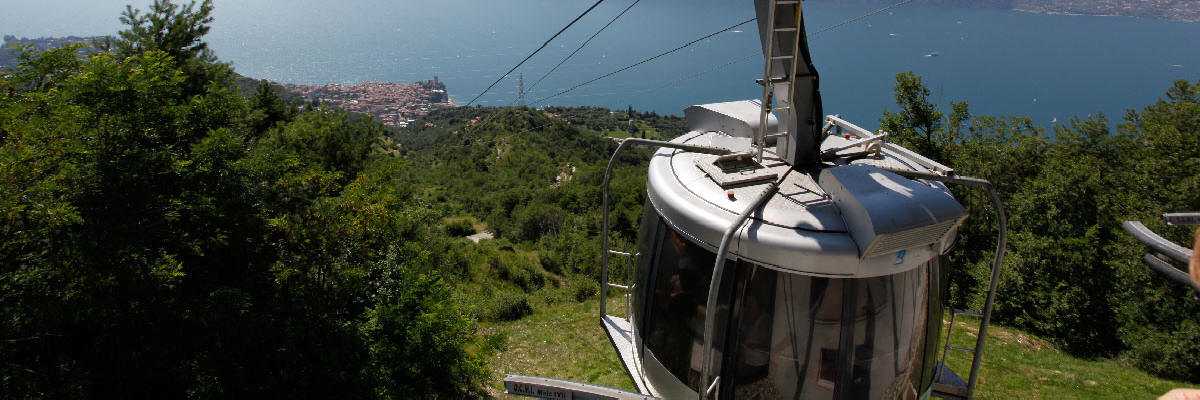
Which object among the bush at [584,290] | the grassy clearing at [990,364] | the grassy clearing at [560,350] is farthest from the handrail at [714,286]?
the bush at [584,290]

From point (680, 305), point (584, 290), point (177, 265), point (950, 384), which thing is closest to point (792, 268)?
point (680, 305)

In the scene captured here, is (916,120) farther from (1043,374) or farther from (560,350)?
(560,350)

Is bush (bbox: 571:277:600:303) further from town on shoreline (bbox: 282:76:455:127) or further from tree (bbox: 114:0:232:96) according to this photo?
town on shoreline (bbox: 282:76:455:127)

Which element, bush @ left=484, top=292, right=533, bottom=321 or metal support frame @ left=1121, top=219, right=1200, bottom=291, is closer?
metal support frame @ left=1121, top=219, right=1200, bottom=291

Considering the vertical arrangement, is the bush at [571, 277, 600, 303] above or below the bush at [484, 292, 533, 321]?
below

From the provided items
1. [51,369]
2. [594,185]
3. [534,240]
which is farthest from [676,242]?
[594,185]

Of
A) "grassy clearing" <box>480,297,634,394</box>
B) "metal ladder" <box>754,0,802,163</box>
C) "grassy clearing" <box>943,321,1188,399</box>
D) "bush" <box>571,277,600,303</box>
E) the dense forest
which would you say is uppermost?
"metal ladder" <box>754,0,802,163</box>

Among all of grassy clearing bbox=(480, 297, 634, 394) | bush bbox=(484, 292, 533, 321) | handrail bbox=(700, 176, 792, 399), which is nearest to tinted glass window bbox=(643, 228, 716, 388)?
handrail bbox=(700, 176, 792, 399)
